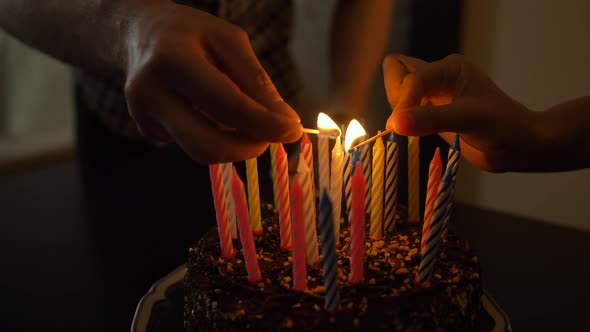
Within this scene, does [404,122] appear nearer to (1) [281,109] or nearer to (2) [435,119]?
(2) [435,119]

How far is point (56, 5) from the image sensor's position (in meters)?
1.40

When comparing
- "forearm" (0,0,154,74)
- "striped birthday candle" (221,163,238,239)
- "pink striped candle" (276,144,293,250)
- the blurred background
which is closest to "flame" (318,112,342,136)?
"pink striped candle" (276,144,293,250)

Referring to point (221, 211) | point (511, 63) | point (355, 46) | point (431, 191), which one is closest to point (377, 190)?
point (431, 191)

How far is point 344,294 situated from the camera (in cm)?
107

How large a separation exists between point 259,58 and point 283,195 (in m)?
1.25

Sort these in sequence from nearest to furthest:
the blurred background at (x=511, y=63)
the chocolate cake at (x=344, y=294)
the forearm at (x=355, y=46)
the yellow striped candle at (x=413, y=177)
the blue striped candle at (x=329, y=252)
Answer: the blue striped candle at (x=329, y=252)
the chocolate cake at (x=344, y=294)
the yellow striped candle at (x=413, y=177)
the forearm at (x=355, y=46)
the blurred background at (x=511, y=63)

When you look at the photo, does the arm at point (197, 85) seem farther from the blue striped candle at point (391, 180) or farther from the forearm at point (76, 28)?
the blue striped candle at point (391, 180)

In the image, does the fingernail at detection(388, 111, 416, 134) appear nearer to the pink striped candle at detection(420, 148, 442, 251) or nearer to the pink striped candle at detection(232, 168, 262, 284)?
the pink striped candle at detection(420, 148, 442, 251)

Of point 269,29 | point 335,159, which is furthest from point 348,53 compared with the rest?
point 335,159

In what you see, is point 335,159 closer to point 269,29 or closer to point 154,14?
point 154,14

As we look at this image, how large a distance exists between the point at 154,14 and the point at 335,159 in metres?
0.48

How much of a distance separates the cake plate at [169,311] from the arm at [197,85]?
435 millimetres

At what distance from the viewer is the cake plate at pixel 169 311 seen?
1.20 meters

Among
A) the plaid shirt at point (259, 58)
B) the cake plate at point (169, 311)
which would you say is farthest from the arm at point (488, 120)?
the plaid shirt at point (259, 58)
